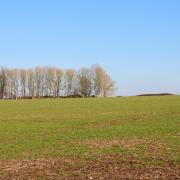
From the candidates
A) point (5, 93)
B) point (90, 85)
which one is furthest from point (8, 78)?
point (90, 85)

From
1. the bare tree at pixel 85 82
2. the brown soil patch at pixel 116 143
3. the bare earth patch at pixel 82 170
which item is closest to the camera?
the bare earth patch at pixel 82 170

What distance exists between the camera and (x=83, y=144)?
19.8m

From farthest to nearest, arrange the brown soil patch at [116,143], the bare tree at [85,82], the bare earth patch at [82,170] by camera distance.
Result: 1. the bare tree at [85,82]
2. the brown soil patch at [116,143]
3. the bare earth patch at [82,170]

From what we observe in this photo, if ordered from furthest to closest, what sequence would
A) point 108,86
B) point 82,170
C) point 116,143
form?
point 108,86 → point 116,143 → point 82,170

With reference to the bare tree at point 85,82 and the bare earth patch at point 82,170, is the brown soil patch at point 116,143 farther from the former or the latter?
the bare tree at point 85,82

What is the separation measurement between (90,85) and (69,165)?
540ft

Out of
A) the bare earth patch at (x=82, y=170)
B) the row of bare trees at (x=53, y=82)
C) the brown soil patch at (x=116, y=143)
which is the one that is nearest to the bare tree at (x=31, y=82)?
the row of bare trees at (x=53, y=82)

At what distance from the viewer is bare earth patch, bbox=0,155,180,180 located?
12391mm

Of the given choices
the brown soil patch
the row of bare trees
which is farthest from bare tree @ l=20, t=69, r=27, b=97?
the brown soil patch

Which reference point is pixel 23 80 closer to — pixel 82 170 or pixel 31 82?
pixel 31 82

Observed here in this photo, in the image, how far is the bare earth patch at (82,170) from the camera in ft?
40.7

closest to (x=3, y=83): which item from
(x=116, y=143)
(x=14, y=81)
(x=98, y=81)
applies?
(x=14, y=81)

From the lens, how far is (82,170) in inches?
524

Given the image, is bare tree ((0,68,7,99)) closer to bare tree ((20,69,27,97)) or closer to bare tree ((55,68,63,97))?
bare tree ((20,69,27,97))
